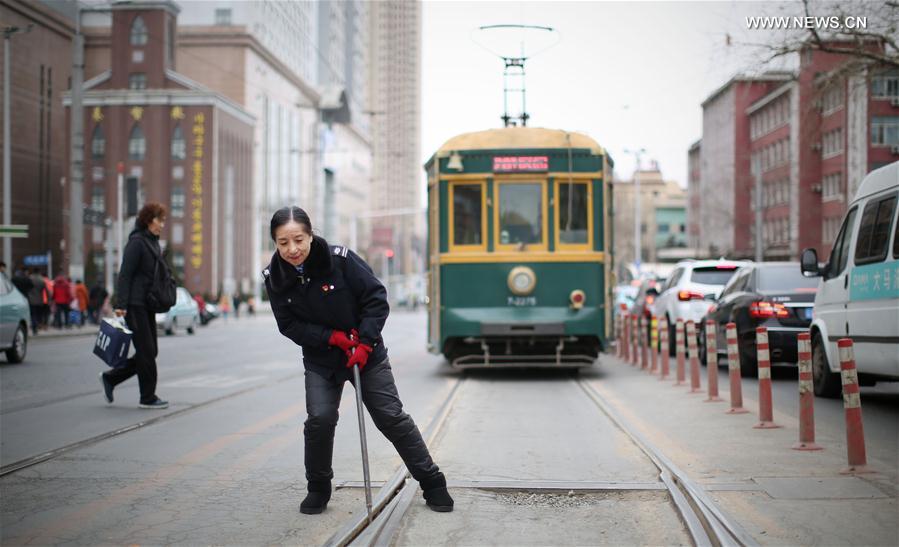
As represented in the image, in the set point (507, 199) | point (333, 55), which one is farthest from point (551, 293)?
point (333, 55)

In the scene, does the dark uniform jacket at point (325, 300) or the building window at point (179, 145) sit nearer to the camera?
the dark uniform jacket at point (325, 300)

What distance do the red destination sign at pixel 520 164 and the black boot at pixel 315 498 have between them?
9.81m

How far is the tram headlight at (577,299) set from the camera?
15070 mm

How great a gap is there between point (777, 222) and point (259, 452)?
71137 mm

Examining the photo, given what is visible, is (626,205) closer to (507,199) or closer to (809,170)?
(809,170)

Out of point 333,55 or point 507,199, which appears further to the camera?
point 333,55

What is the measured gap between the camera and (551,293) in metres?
15.1

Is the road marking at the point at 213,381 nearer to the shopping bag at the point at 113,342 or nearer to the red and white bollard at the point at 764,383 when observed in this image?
the shopping bag at the point at 113,342

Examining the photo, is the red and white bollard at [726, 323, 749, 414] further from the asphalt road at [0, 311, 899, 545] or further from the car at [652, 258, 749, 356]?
→ the car at [652, 258, 749, 356]

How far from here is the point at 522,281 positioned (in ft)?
49.6

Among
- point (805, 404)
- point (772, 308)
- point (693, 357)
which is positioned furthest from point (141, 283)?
point (772, 308)

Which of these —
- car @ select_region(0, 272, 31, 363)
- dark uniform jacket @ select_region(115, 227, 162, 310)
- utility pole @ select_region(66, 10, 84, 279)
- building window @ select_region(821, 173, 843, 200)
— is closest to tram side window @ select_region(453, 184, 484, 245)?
dark uniform jacket @ select_region(115, 227, 162, 310)

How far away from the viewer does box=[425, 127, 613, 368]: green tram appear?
15125mm

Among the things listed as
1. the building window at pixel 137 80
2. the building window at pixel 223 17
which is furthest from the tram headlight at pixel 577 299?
the building window at pixel 223 17
